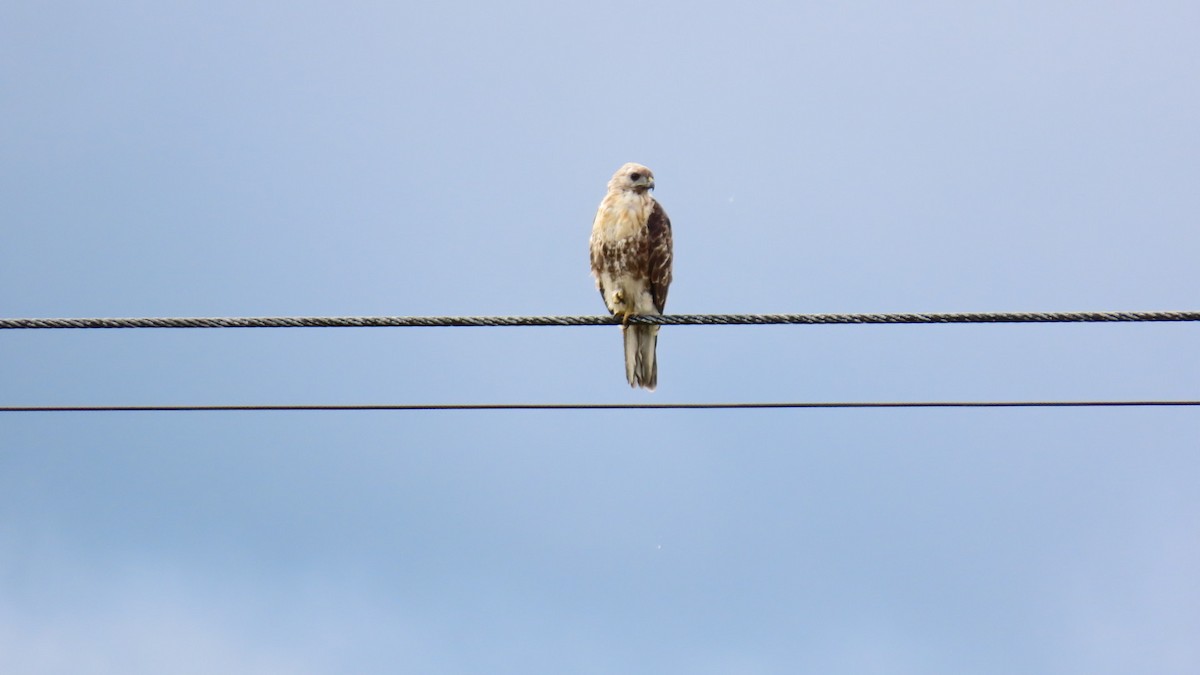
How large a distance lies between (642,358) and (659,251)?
74cm

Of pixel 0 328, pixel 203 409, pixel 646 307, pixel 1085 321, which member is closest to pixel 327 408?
pixel 203 409

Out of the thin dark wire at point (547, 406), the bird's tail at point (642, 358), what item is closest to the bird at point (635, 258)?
the bird's tail at point (642, 358)

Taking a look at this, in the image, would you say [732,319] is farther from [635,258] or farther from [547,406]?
[635,258]

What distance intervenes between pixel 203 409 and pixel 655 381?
4149 millimetres

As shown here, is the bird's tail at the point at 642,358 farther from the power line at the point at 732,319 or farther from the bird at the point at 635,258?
the power line at the point at 732,319

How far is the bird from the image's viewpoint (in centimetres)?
976

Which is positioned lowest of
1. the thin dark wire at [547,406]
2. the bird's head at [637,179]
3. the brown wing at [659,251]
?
the thin dark wire at [547,406]

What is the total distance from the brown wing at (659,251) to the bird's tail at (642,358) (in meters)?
0.34

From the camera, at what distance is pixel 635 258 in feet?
32.0

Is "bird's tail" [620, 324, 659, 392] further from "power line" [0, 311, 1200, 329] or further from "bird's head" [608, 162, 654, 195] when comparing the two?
"power line" [0, 311, 1200, 329]

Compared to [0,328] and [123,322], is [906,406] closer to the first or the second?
[123,322]

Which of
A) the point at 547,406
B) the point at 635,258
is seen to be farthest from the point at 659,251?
the point at 547,406

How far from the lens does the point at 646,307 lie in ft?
32.7

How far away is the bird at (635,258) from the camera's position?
9.76 m
